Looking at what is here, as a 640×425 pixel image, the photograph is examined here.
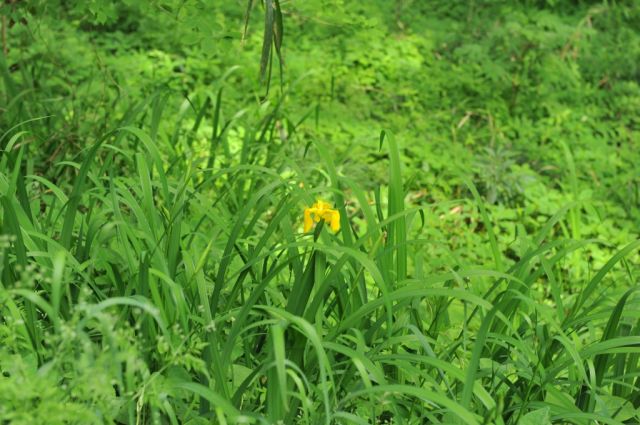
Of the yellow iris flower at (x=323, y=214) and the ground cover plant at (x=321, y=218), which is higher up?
the yellow iris flower at (x=323, y=214)

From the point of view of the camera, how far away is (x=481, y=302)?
2006 mm

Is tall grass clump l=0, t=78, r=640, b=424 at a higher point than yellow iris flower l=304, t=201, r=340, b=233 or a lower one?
lower

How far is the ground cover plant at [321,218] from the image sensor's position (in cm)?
198

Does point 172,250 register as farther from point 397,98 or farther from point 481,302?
point 397,98

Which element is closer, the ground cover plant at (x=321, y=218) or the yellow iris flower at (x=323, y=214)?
the ground cover plant at (x=321, y=218)

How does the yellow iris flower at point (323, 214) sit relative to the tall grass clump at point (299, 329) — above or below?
above

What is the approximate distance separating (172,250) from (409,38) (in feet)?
13.5

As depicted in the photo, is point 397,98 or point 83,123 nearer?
point 83,123

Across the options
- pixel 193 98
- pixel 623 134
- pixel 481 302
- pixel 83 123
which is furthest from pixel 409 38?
pixel 481 302

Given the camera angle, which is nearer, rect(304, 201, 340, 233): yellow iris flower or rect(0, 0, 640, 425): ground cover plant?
rect(0, 0, 640, 425): ground cover plant

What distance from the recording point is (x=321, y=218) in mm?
2188

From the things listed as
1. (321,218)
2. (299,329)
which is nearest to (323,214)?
(321,218)

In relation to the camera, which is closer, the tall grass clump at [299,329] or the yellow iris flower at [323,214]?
the tall grass clump at [299,329]

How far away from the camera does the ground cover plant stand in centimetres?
198
